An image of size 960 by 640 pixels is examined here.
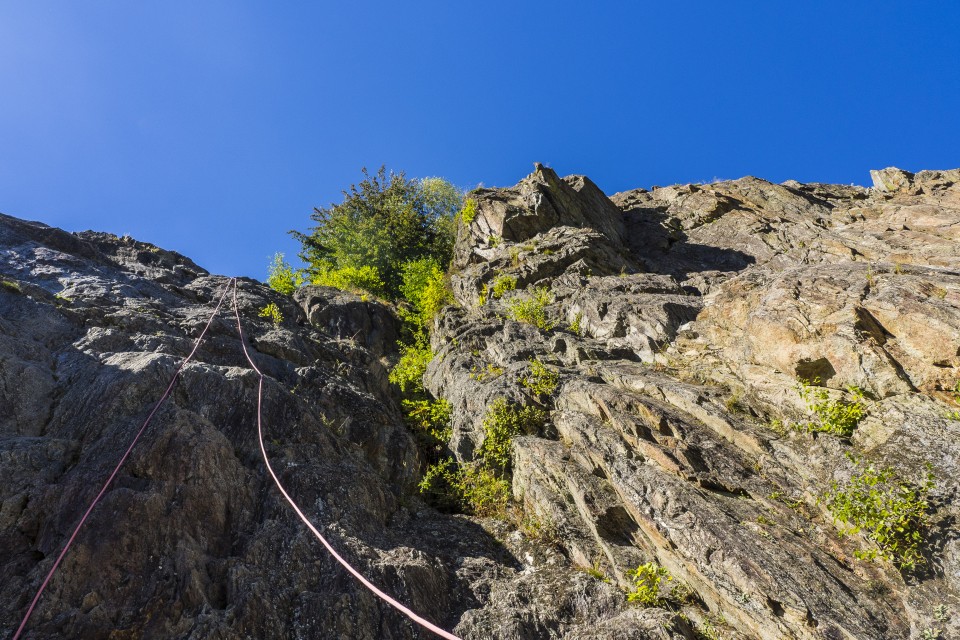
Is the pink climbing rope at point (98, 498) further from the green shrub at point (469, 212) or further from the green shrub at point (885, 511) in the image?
the green shrub at point (469, 212)

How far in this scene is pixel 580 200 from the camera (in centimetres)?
2192

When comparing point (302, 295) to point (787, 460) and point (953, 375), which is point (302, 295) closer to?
point (787, 460)

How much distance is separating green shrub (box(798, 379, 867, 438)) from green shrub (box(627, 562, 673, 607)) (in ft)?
11.2

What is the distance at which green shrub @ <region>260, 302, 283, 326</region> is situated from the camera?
14.4m

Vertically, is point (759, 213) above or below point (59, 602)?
above

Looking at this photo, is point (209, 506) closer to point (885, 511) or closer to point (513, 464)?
point (513, 464)

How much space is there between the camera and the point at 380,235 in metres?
25.6

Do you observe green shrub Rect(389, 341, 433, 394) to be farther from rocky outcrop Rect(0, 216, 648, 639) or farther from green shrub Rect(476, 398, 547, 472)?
green shrub Rect(476, 398, 547, 472)

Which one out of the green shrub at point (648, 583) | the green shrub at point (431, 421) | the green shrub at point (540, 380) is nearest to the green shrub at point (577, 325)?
A: the green shrub at point (540, 380)

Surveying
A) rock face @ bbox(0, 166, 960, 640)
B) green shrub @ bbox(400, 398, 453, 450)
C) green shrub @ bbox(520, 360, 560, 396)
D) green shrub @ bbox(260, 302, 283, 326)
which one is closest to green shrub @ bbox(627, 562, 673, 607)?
rock face @ bbox(0, 166, 960, 640)

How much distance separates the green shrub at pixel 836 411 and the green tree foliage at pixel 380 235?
769 inches

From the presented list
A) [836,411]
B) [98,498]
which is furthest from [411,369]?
[836,411]

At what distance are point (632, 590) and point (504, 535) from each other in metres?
2.40

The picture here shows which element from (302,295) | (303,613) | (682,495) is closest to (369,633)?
(303,613)
